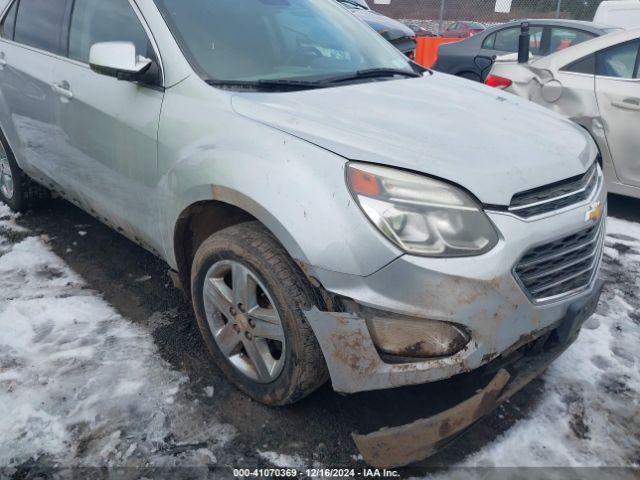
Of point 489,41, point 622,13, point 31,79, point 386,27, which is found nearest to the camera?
point 31,79

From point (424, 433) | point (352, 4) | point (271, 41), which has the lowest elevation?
point (424, 433)

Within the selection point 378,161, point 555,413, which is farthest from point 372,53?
point 555,413

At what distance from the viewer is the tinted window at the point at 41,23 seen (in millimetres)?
3260

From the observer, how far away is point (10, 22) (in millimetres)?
3756

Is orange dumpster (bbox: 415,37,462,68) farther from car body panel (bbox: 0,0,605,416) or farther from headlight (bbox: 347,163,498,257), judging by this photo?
headlight (bbox: 347,163,498,257)

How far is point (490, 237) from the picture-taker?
181cm

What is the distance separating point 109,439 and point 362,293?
3.96 ft

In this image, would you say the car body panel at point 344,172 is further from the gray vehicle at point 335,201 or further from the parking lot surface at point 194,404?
the parking lot surface at point 194,404

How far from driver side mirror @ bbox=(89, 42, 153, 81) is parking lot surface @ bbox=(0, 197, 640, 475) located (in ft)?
4.20

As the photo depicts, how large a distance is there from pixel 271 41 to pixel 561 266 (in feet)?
5.51

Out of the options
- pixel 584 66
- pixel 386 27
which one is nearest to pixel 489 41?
pixel 386 27

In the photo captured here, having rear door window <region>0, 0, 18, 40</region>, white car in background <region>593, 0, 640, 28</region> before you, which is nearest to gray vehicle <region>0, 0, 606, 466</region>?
rear door window <region>0, 0, 18, 40</region>

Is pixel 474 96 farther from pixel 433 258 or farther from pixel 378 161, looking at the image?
pixel 433 258

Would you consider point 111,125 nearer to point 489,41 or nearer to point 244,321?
point 244,321
